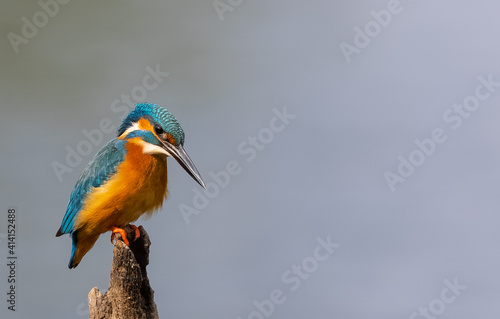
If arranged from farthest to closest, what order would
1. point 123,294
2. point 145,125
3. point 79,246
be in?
point 79,246 → point 145,125 → point 123,294

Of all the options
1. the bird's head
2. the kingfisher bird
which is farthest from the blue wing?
the bird's head

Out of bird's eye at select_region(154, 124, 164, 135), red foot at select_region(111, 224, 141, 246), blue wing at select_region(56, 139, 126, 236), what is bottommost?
red foot at select_region(111, 224, 141, 246)

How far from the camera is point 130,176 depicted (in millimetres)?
3096

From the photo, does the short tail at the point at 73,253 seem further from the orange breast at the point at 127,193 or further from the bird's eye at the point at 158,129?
the bird's eye at the point at 158,129

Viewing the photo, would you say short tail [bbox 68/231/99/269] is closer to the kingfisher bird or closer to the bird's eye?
the kingfisher bird

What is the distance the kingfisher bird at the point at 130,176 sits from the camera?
3.04 meters

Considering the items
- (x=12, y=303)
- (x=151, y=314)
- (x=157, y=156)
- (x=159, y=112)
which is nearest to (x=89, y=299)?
(x=151, y=314)

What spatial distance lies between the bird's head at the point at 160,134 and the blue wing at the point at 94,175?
0.46ft

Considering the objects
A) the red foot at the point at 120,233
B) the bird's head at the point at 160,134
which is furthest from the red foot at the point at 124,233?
the bird's head at the point at 160,134

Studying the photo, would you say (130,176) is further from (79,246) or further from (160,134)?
(79,246)

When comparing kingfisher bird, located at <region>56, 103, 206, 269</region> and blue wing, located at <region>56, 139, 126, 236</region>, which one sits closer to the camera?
kingfisher bird, located at <region>56, 103, 206, 269</region>

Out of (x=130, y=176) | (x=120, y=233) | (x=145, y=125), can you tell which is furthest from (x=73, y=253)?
(x=145, y=125)

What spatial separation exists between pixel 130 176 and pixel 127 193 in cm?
10

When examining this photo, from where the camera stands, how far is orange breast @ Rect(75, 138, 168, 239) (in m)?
3.09
